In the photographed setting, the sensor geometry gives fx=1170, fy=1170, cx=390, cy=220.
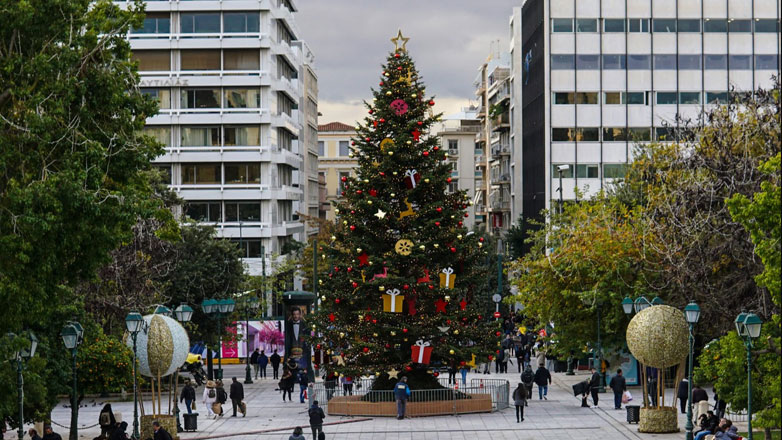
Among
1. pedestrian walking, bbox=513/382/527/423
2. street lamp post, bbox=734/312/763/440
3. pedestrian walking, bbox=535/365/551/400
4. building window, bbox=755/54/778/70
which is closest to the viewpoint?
street lamp post, bbox=734/312/763/440

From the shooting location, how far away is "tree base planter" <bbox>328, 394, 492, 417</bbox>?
36.0m

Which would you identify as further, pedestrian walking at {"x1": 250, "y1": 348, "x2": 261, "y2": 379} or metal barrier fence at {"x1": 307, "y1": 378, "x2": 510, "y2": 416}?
pedestrian walking at {"x1": 250, "y1": 348, "x2": 261, "y2": 379}

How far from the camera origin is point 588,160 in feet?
265

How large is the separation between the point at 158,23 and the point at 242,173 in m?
11.0

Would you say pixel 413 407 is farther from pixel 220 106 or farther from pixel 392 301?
pixel 220 106

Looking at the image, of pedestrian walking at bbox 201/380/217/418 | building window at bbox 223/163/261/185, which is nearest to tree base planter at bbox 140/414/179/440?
pedestrian walking at bbox 201/380/217/418

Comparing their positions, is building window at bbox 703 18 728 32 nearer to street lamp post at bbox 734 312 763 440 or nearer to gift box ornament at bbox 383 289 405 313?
gift box ornament at bbox 383 289 405 313

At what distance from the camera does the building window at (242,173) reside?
3014 inches

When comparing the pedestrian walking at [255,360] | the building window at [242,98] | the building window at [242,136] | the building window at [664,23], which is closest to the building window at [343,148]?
the building window at [242,136]

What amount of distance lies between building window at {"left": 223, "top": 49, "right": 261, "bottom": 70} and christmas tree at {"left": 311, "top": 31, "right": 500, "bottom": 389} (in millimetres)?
39917

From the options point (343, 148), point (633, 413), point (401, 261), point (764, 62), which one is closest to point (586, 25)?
point (764, 62)

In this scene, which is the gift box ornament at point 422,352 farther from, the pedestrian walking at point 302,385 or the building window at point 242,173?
the building window at point 242,173

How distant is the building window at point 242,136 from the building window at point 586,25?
22.7 meters

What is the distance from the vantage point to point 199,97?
75.7 metres
